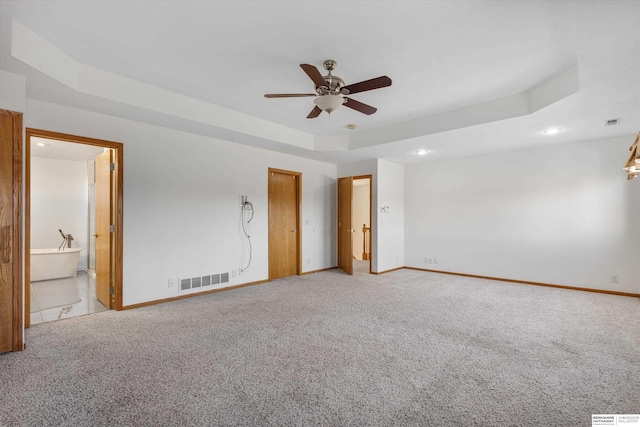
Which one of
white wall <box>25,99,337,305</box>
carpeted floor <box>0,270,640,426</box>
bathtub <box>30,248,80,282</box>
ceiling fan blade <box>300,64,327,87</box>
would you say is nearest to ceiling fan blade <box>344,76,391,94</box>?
ceiling fan blade <box>300,64,327,87</box>

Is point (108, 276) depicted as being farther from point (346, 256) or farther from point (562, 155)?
point (562, 155)

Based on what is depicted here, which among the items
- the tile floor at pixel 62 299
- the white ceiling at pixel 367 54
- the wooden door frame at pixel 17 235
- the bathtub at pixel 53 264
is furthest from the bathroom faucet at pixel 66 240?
the wooden door frame at pixel 17 235

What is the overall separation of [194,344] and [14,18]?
3093 millimetres

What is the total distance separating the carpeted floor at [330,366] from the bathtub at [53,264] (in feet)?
10.6

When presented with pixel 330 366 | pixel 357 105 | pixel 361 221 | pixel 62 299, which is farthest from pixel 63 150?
pixel 361 221

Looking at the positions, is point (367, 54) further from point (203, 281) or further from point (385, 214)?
point (385, 214)

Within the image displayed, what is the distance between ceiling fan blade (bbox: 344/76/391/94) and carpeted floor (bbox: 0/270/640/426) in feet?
8.06

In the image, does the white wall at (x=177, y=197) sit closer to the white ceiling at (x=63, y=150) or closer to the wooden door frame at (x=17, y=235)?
the wooden door frame at (x=17, y=235)

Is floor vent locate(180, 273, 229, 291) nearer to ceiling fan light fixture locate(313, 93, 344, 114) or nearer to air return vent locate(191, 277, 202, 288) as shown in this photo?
air return vent locate(191, 277, 202, 288)

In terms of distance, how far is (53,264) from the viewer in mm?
5793

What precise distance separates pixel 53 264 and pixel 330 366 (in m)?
6.32

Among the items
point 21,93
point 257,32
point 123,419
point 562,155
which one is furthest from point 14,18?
point 562,155

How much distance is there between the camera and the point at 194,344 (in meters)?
2.86

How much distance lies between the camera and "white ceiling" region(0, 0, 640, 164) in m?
2.19
